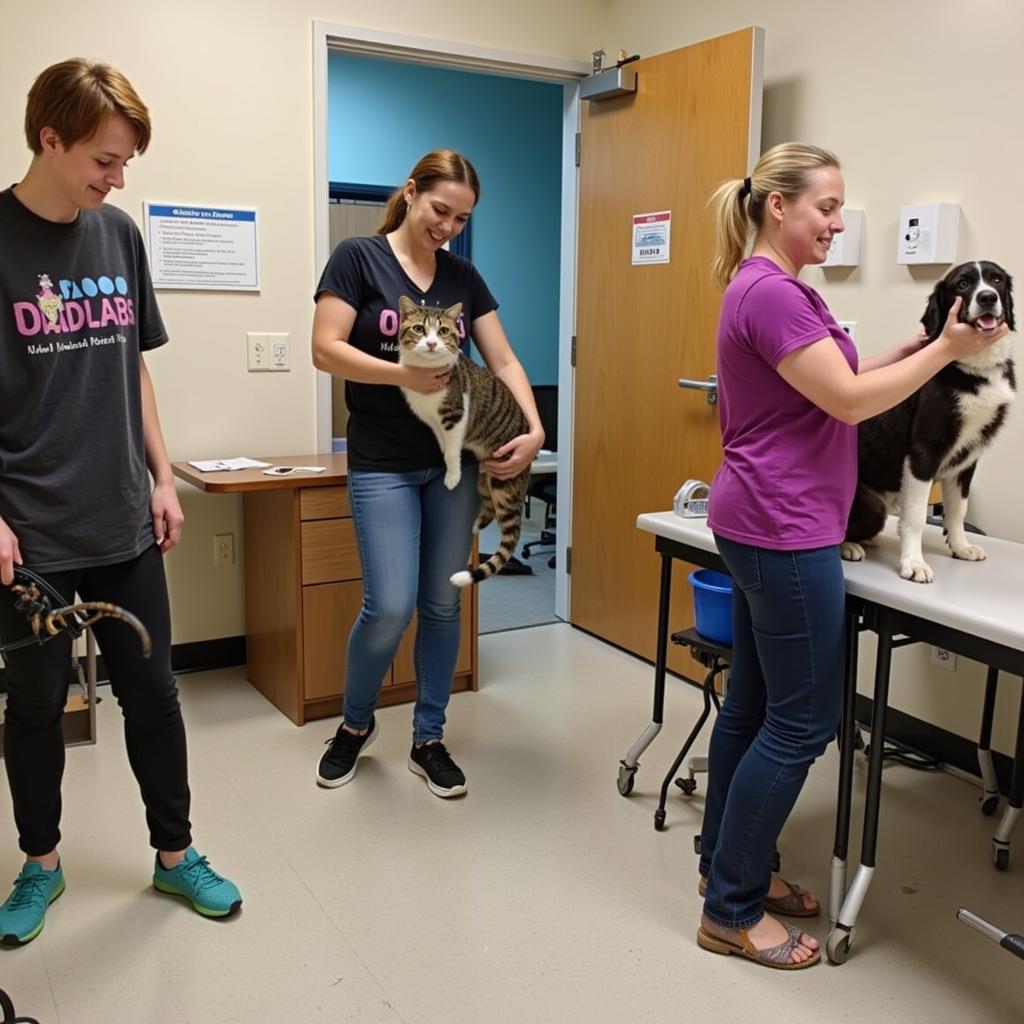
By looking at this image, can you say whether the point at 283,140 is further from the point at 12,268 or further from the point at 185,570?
the point at 12,268

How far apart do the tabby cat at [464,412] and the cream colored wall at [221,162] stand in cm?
113

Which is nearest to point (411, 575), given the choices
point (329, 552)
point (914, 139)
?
point (329, 552)

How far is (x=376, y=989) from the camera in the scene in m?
1.85

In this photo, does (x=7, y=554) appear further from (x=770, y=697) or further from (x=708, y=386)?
(x=708, y=386)

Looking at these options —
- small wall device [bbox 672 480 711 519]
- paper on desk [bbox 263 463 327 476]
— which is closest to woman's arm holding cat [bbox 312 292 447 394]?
small wall device [bbox 672 480 711 519]

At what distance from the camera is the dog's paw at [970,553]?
2027mm

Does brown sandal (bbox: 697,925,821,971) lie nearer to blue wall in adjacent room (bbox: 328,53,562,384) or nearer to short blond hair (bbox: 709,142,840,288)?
short blond hair (bbox: 709,142,840,288)

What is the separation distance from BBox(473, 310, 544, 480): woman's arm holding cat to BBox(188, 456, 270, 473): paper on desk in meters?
0.97

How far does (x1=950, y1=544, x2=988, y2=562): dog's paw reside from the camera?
79.8 inches

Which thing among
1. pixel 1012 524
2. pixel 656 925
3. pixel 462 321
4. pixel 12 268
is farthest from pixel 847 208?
pixel 12 268

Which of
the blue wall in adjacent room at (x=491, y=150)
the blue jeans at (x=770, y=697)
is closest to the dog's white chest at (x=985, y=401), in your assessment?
the blue jeans at (x=770, y=697)

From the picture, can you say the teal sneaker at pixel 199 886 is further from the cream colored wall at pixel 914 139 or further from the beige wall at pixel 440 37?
the cream colored wall at pixel 914 139

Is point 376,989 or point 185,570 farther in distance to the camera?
point 185,570

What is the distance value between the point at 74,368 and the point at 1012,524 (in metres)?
2.23
